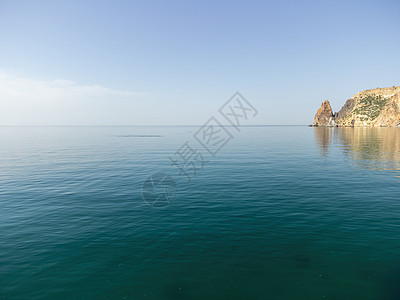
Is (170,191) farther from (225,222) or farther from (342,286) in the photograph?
(342,286)

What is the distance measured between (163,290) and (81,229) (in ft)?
35.1

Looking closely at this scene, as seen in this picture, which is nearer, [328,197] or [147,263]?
[147,263]

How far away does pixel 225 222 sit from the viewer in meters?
18.8

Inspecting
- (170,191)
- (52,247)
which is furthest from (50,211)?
(170,191)

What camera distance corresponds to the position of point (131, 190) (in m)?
29.1

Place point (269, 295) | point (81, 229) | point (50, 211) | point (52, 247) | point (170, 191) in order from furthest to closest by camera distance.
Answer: point (170, 191) → point (50, 211) → point (81, 229) → point (52, 247) → point (269, 295)

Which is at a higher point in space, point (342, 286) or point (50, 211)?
point (50, 211)

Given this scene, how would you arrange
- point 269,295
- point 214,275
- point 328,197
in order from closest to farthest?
point 269,295 → point 214,275 → point 328,197

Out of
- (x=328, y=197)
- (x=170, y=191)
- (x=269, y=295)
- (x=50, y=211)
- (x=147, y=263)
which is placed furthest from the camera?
(x=170, y=191)

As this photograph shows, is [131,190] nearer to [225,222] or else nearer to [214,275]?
[225,222]

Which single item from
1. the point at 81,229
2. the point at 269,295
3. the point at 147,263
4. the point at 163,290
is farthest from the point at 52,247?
the point at 269,295

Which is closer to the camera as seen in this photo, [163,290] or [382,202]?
[163,290]

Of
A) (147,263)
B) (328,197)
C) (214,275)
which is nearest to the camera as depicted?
(214,275)

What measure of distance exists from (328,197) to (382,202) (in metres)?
5.24
